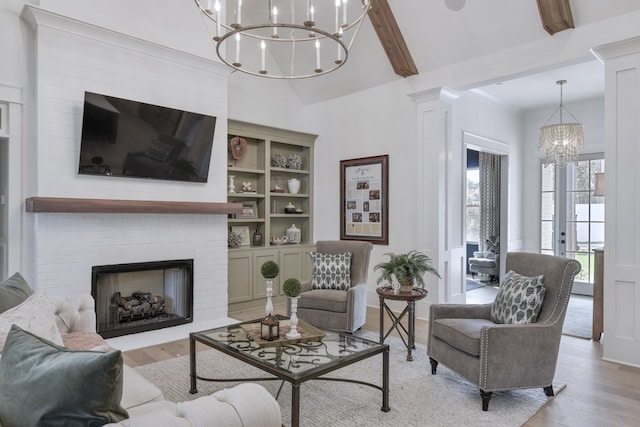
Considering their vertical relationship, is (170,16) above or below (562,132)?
above

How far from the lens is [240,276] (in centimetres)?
519

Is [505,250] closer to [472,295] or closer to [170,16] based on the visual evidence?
[472,295]

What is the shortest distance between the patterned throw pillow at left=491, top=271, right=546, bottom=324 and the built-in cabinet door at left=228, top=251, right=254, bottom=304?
3.09m

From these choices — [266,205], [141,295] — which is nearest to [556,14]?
[266,205]

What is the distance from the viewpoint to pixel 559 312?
2.71 m

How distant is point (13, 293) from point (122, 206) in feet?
5.88

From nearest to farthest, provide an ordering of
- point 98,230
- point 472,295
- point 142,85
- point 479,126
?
point 98,230 → point 142,85 → point 479,126 → point 472,295

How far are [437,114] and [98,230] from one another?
3749mm

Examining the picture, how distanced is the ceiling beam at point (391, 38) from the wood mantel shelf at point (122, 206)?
98.2 inches

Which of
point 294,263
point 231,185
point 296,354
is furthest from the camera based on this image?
point 294,263

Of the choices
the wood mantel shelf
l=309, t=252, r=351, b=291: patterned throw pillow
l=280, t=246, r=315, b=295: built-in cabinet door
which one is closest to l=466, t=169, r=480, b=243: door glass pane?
l=280, t=246, r=315, b=295: built-in cabinet door

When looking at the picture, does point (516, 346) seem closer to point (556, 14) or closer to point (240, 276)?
point (556, 14)

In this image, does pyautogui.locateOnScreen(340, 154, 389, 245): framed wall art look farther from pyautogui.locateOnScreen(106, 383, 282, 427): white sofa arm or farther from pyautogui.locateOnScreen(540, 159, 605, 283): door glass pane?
pyautogui.locateOnScreen(106, 383, 282, 427): white sofa arm

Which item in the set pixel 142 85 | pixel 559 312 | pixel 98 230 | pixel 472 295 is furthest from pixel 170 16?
pixel 472 295
